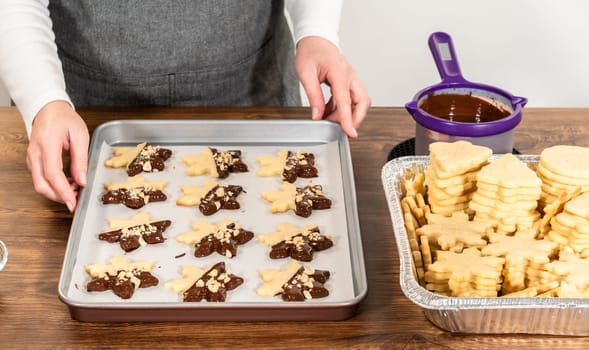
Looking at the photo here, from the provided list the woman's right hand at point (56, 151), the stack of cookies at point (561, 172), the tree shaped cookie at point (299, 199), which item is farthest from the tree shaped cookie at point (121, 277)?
the stack of cookies at point (561, 172)

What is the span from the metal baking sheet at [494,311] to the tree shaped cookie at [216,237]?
0.89 feet

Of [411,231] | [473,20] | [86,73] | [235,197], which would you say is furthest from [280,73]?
[473,20]

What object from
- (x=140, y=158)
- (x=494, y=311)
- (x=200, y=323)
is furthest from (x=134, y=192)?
(x=494, y=311)

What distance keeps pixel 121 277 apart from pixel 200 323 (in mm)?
143

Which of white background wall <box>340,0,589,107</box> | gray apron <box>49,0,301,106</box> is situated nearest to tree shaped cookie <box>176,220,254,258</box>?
gray apron <box>49,0,301,106</box>

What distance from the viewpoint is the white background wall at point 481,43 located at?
9.33ft

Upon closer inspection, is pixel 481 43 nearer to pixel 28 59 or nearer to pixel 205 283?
pixel 28 59

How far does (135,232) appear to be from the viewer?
127 cm

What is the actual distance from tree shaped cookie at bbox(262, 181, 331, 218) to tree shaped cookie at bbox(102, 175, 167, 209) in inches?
7.3

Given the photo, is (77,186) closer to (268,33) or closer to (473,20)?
(268,33)

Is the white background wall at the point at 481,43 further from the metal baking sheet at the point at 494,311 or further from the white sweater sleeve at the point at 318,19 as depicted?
the metal baking sheet at the point at 494,311

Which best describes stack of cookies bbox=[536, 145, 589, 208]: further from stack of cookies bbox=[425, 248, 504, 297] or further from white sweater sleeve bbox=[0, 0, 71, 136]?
white sweater sleeve bbox=[0, 0, 71, 136]

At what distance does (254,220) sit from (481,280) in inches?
16.8

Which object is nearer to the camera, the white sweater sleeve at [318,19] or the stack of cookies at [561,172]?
the stack of cookies at [561,172]
